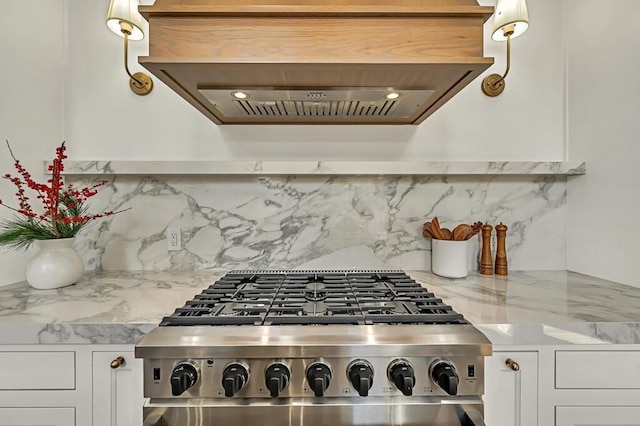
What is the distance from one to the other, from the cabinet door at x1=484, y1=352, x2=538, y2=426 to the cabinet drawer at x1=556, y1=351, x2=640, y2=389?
0.32ft

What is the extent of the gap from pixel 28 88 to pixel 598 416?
235cm

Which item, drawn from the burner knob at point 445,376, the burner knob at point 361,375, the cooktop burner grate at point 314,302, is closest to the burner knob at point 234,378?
the cooktop burner grate at point 314,302

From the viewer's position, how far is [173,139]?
1.64m

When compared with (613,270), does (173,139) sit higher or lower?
higher

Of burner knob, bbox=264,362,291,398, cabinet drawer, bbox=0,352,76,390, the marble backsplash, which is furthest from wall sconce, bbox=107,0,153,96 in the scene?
burner knob, bbox=264,362,291,398

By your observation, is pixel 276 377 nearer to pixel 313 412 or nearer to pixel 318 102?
pixel 313 412

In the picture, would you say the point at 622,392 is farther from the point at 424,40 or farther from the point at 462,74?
the point at 424,40

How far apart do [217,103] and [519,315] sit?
128 cm

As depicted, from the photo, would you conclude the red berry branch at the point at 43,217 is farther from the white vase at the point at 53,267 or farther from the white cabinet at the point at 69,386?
the white cabinet at the point at 69,386

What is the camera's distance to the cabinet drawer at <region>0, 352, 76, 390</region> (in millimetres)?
936

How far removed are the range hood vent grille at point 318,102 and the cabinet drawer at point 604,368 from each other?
0.94 meters

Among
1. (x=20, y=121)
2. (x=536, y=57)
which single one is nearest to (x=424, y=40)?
(x=536, y=57)

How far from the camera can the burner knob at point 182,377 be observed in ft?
2.60

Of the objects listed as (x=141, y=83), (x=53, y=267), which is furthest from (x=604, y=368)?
(x=141, y=83)
